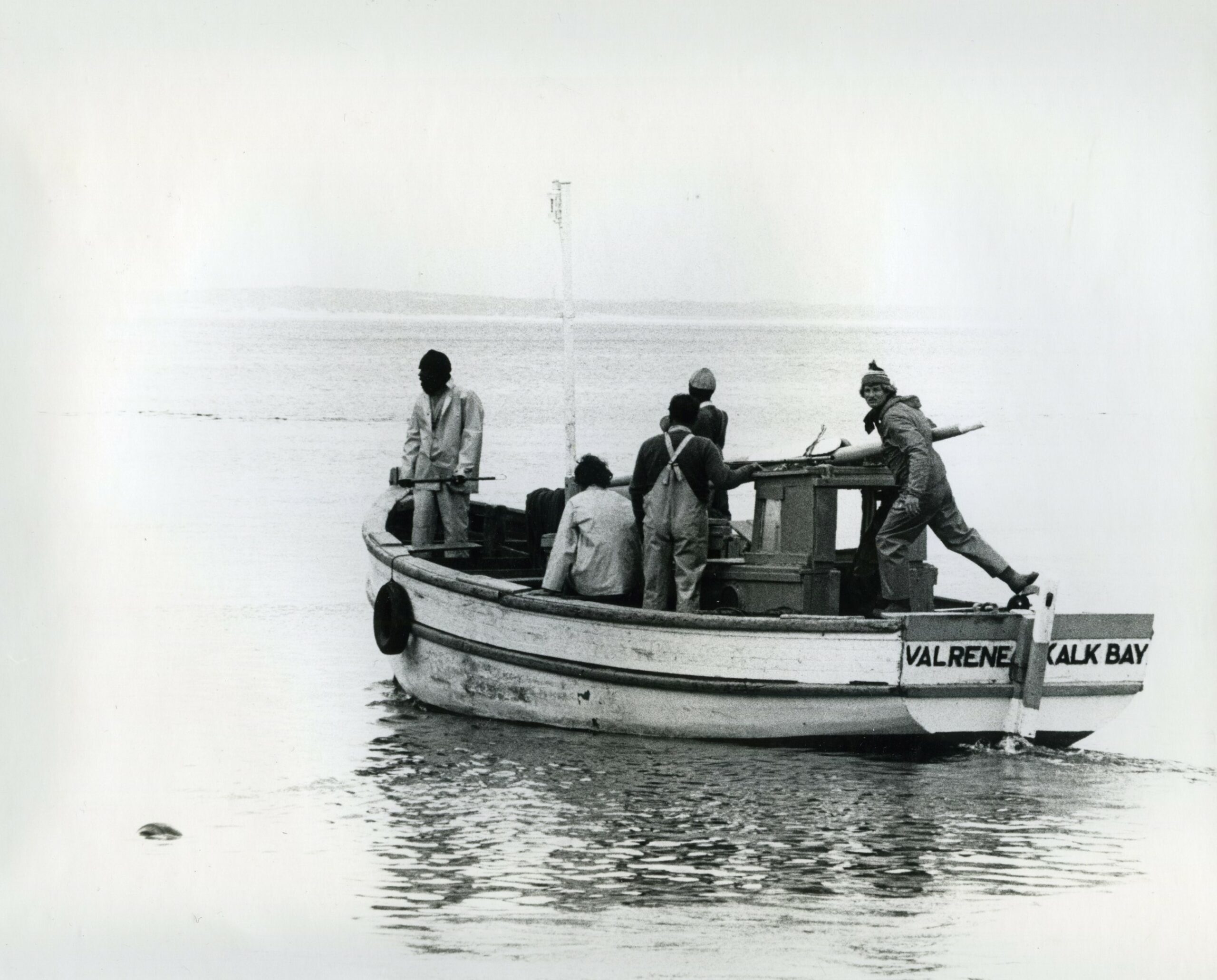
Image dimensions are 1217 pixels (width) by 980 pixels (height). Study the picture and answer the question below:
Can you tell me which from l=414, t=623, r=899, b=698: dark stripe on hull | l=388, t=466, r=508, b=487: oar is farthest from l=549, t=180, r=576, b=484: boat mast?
l=414, t=623, r=899, b=698: dark stripe on hull

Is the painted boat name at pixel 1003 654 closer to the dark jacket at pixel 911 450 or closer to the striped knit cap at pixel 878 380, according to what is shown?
the dark jacket at pixel 911 450

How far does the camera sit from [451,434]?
37.4ft

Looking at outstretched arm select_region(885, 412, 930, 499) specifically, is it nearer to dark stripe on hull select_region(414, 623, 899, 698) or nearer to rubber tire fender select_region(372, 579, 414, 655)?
dark stripe on hull select_region(414, 623, 899, 698)

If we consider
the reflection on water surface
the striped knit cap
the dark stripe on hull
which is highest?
the striped knit cap

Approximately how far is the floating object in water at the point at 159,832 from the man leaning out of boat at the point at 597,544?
2.70m

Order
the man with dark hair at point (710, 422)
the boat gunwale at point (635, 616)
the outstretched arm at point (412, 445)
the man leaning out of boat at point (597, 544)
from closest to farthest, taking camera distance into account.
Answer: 1. the boat gunwale at point (635, 616)
2. the man leaning out of boat at point (597, 544)
3. the man with dark hair at point (710, 422)
4. the outstretched arm at point (412, 445)

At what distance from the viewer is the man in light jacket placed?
11297mm

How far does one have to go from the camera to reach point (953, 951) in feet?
22.1

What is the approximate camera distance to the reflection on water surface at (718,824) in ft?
24.7

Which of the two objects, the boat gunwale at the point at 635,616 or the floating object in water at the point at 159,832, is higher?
the boat gunwale at the point at 635,616

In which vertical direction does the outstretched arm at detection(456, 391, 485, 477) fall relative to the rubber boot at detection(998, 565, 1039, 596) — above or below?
above

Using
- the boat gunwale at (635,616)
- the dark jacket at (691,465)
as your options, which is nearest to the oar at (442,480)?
the boat gunwale at (635,616)

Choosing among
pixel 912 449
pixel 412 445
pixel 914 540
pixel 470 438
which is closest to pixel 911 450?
pixel 912 449

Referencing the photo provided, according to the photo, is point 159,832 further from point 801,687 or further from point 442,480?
point 442,480
